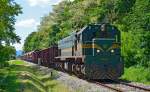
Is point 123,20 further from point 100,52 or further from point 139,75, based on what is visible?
point 100,52

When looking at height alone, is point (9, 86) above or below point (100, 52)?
below

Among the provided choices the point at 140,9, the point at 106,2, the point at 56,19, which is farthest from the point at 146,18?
the point at 56,19

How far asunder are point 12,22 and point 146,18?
822 inches

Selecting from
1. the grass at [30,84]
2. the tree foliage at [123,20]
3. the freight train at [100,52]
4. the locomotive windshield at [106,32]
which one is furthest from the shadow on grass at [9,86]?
the tree foliage at [123,20]

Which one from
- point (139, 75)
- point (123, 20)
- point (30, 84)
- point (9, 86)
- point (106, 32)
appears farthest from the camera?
point (123, 20)

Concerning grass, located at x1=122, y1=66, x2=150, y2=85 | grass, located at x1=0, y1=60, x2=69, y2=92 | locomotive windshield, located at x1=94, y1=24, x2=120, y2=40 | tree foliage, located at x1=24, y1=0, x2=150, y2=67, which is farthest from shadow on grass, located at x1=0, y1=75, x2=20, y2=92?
tree foliage, located at x1=24, y1=0, x2=150, y2=67

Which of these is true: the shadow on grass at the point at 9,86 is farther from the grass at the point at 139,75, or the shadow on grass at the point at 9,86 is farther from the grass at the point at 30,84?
the grass at the point at 139,75

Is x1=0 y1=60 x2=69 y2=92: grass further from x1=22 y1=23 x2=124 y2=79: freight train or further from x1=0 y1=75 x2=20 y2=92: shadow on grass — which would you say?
x1=22 y1=23 x2=124 y2=79: freight train

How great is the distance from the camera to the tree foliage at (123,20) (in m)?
36.8

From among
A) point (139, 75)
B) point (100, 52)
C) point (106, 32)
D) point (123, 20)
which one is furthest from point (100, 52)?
point (123, 20)

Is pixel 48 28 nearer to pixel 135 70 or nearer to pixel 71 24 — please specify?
pixel 71 24

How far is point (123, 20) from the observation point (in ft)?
174

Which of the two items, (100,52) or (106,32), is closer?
(100,52)

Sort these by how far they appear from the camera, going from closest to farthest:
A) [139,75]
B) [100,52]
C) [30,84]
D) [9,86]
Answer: [100,52] → [9,86] → [30,84] → [139,75]
